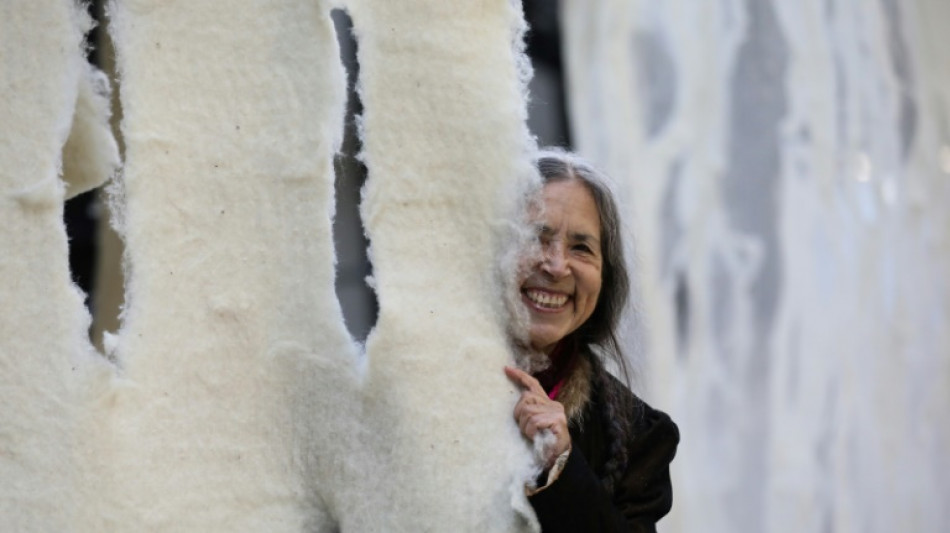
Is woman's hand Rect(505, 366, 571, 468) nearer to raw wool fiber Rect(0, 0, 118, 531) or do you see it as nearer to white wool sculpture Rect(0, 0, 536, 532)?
white wool sculpture Rect(0, 0, 536, 532)

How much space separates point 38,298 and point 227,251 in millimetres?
129

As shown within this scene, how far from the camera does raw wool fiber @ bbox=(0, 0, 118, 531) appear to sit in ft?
2.43

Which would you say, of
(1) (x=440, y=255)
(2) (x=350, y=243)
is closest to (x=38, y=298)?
(1) (x=440, y=255)

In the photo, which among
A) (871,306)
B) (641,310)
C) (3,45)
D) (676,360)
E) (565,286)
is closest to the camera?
(3,45)

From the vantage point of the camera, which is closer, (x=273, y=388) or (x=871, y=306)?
(x=273, y=388)

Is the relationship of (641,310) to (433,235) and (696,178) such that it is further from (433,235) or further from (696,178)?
(696,178)

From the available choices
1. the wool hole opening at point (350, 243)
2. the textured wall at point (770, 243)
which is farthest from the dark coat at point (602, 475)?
the textured wall at point (770, 243)

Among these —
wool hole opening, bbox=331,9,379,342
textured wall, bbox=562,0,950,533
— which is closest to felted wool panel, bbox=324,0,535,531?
wool hole opening, bbox=331,9,379,342

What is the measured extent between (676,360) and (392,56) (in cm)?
118

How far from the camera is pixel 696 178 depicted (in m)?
1.89

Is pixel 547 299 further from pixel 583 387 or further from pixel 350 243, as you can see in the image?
pixel 350 243

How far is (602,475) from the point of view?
882 mm

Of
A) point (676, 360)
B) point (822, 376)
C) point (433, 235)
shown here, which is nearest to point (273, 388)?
point (433, 235)

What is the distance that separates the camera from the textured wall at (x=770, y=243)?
6.07 feet
